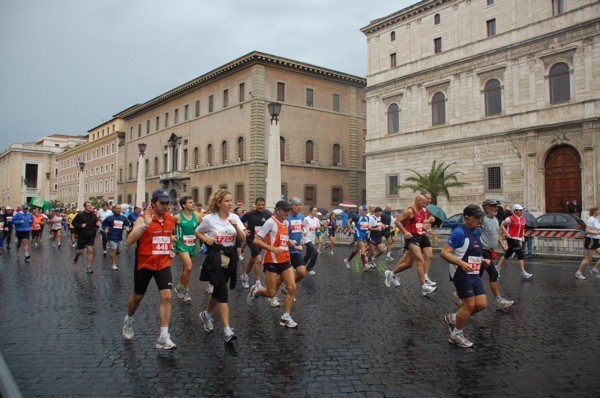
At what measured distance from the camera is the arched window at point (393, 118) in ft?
131

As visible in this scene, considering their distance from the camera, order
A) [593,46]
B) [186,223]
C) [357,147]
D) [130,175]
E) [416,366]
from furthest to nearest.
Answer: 1. [130,175]
2. [357,147]
3. [593,46]
4. [186,223]
5. [416,366]

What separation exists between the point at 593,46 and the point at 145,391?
31.7 metres

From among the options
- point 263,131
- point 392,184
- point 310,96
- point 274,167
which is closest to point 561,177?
point 392,184

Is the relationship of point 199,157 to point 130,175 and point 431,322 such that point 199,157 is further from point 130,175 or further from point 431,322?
point 431,322

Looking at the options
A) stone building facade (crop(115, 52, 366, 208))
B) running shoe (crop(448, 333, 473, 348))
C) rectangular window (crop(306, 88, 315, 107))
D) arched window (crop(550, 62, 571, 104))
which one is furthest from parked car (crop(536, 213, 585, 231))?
rectangular window (crop(306, 88, 315, 107))

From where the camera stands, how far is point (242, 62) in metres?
44.8

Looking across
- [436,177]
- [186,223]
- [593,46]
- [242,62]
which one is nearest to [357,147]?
[242,62]

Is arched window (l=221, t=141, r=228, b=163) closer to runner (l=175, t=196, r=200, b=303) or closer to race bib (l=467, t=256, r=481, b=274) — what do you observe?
runner (l=175, t=196, r=200, b=303)

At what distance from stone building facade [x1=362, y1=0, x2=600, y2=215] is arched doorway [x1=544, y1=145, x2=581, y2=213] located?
0.20 feet

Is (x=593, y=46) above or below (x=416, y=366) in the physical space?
above

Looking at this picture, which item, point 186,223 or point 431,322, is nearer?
point 431,322

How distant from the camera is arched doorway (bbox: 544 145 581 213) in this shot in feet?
97.2

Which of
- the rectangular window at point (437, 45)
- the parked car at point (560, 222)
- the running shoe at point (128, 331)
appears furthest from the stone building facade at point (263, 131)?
the running shoe at point (128, 331)

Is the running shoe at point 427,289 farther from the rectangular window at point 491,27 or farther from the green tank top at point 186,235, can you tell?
the rectangular window at point 491,27
